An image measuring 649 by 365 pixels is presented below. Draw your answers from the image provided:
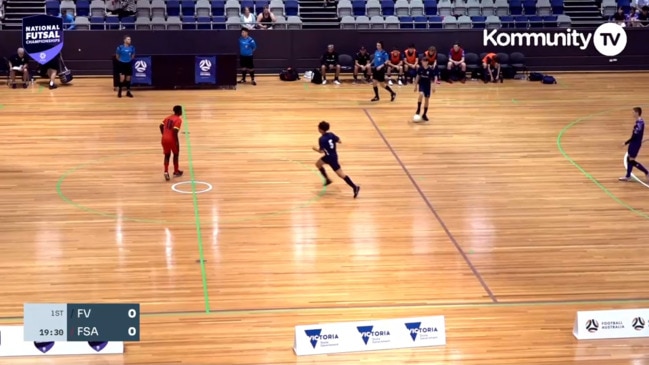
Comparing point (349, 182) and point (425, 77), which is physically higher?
point (425, 77)

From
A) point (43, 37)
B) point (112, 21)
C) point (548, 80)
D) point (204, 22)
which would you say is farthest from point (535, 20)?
point (43, 37)

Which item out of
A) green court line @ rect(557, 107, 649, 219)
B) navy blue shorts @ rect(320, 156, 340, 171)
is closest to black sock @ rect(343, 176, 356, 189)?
navy blue shorts @ rect(320, 156, 340, 171)

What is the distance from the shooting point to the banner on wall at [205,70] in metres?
31.1

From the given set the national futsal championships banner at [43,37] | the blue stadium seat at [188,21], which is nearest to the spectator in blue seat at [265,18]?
the blue stadium seat at [188,21]

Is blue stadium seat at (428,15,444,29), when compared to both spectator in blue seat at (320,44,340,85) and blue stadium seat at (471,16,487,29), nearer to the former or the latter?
blue stadium seat at (471,16,487,29)

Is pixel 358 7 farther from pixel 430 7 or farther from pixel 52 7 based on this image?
pixel 52 7

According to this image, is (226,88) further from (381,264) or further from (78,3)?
(381,264)

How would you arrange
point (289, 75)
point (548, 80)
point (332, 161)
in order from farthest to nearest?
point (548, 80) → point (289, 75) → point (332, 161)

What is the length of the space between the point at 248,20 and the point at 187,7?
2.50 meters

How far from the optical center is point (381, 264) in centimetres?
1641

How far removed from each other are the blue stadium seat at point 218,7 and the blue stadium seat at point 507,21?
10.2 meters

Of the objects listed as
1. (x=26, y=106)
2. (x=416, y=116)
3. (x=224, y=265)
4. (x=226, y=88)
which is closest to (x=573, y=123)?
(x=416, y=116)

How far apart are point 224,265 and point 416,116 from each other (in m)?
11.6

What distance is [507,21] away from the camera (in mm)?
35438
